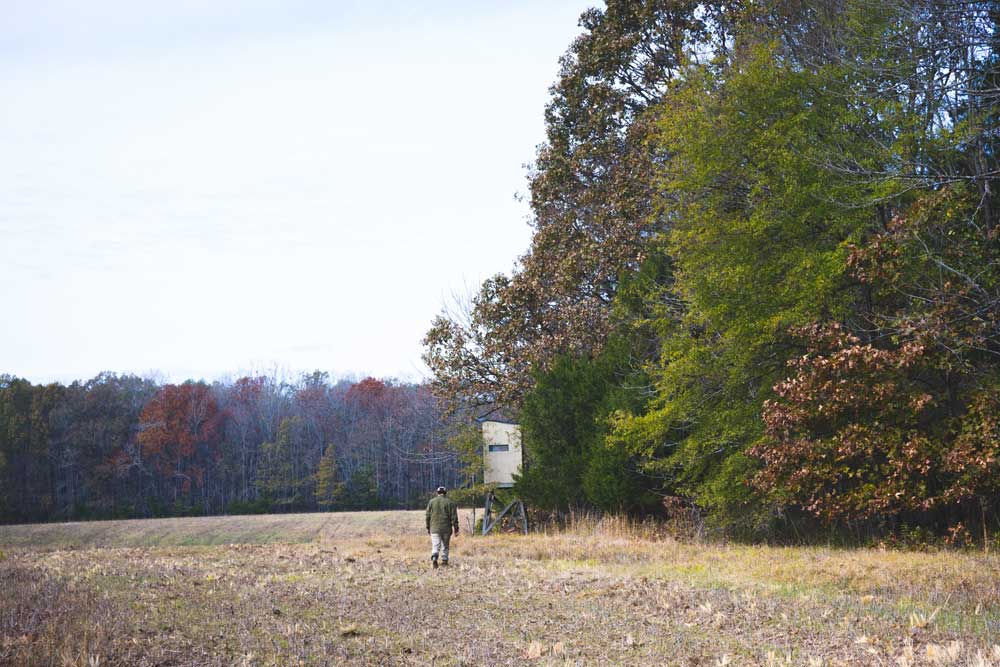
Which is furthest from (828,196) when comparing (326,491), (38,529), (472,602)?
(326,491)

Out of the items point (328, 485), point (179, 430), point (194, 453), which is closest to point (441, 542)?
point (328, 485)

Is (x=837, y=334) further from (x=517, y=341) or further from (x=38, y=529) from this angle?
(x=38, y=529)

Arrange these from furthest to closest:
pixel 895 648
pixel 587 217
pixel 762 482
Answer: pixel 587 217 → pixel 762 482 → pixel 895 648

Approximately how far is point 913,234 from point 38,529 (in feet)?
186

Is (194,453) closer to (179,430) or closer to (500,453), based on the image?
(179,430)

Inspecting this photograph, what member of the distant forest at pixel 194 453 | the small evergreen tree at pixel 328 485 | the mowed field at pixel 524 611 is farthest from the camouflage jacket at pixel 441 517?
the small evergreen tree at pixel 328 485

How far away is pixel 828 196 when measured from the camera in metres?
20.8

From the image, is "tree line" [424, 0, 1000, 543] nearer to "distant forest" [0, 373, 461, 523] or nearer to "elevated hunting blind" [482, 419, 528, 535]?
"elevated hunting blind" [482, 419, 528, 535]

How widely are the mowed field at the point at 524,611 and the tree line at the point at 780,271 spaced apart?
118 inches

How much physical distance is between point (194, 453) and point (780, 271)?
7810cm

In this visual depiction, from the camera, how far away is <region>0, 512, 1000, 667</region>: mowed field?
935 centimetres

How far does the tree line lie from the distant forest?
142ft

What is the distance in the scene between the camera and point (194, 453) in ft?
295

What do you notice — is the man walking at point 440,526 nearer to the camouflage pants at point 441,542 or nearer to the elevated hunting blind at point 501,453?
the camouflage pants at point 441,542
